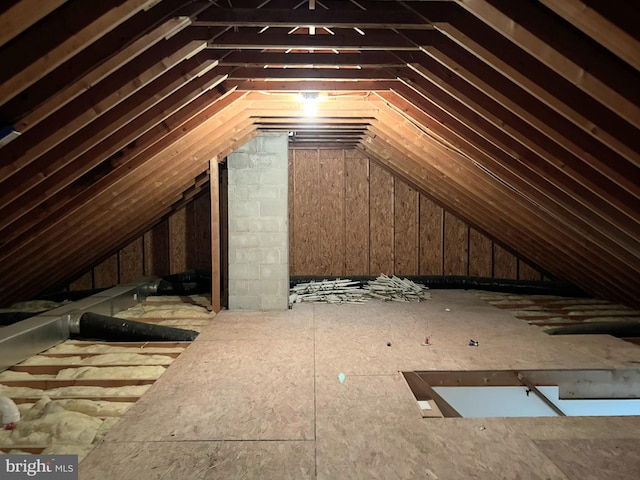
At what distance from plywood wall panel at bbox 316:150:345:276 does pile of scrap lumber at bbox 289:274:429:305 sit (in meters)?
0.88

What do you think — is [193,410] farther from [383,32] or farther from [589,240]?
[589,240]

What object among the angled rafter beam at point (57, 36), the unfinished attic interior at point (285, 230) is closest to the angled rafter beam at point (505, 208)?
the unfinished attic interior at point (285, 230)

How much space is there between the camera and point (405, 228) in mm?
8086

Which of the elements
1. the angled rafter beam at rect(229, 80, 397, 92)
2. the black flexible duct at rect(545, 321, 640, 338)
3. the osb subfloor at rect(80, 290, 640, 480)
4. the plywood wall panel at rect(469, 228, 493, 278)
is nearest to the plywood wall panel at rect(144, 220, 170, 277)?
the osb subfloor at rect(80, 290, 640, 480)

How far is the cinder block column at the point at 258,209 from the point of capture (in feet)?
18.8

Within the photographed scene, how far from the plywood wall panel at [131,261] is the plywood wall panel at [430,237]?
5.10 meters

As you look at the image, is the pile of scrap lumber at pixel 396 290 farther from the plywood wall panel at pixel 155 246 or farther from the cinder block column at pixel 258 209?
the plywood wall panel at pixel 155 246

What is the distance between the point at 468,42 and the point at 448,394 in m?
4.28

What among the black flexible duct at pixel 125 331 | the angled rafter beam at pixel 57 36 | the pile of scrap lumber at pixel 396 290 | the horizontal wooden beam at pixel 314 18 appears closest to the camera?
the angled rafter beam at pixel 57 36

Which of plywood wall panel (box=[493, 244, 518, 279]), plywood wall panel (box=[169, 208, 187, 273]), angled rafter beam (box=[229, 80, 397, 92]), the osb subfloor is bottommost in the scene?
the osb subfloor

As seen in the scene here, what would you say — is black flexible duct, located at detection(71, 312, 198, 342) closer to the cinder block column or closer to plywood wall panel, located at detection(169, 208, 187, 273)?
the cinder block column

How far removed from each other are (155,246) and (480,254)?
5.90 m

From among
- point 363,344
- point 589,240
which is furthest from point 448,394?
point 589,240

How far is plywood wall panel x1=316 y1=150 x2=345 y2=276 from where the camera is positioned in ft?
26.0
